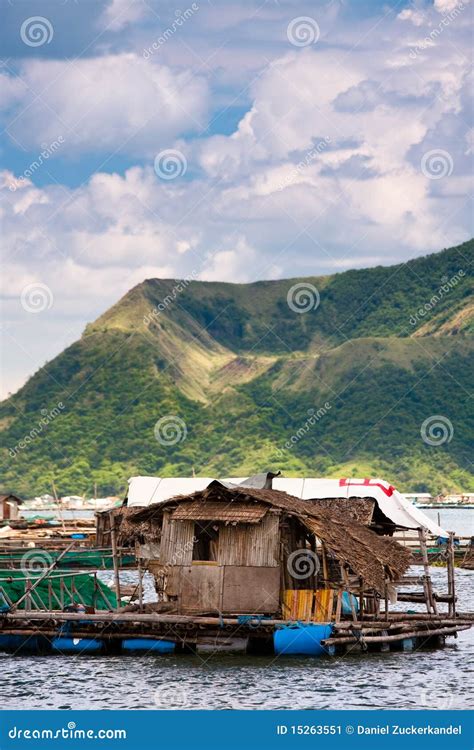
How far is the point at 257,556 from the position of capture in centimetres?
3338

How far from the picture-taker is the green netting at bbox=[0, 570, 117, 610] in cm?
3738

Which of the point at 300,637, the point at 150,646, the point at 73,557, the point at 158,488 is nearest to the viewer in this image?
the point at 300,637

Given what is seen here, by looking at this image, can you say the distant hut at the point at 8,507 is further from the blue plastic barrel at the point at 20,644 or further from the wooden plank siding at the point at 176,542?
the wooden plank siding at the point at 176,542

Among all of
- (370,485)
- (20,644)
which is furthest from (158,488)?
(20,644)

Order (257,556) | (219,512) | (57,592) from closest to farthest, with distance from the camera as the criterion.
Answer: (219,512), (257,556), (57,592)

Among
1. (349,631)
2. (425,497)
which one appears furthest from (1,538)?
(425,497)

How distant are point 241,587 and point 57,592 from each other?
9.63 meters

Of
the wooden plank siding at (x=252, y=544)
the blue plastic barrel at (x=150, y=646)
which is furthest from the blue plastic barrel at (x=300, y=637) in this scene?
the blue plastic barrel at (x=150, y=646)

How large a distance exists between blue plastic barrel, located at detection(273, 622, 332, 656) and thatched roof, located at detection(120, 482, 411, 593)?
5.77 ft

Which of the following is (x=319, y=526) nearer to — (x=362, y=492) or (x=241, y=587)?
(x=241, y=587)

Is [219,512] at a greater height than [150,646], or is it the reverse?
[219,512]

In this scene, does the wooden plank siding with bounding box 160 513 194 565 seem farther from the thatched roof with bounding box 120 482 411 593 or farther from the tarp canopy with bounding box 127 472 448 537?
the tarp canopy with bounding box 127 472 448 537

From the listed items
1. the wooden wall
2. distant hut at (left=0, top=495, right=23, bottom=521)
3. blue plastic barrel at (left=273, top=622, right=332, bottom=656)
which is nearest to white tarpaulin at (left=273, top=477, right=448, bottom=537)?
the wooden wall

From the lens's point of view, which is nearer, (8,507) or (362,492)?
(362,492)
